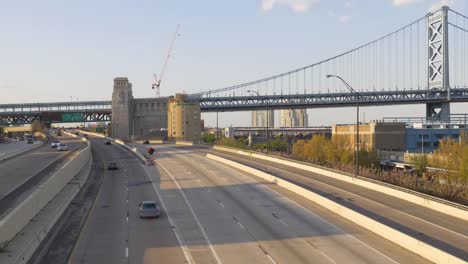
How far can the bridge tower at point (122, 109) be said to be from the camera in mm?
165750

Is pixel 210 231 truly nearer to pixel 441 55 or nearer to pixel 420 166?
pixel 420 166

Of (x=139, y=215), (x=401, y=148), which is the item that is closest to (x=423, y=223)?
(x=139, y=215)

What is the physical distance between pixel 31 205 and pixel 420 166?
60964 mm

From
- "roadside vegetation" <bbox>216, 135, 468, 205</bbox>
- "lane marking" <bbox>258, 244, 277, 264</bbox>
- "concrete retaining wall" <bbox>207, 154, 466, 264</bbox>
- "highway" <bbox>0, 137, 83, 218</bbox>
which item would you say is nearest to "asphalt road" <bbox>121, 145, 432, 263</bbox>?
"lane marking" <bbox>258, 244, 277, 264</bbox>

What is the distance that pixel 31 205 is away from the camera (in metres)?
28.7

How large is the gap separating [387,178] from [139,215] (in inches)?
898

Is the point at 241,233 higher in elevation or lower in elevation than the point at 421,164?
lower

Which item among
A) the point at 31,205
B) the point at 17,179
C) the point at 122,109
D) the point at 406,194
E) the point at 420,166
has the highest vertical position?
the point at 122,109

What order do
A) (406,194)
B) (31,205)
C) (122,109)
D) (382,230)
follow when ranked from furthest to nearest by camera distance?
(122,109) → (406,194) → (31,205) → (382,230)

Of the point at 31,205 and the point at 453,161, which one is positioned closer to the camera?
the point at 31,205

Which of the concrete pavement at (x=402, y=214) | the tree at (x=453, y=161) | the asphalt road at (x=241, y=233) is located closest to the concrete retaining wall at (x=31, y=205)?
the asphalt road at (x=241, y=233)

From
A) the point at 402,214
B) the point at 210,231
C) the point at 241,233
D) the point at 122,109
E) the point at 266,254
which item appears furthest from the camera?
the point at 122,109

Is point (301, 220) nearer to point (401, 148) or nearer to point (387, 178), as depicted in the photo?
point (387, 178)

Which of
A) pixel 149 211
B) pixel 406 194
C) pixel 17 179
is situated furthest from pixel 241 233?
pixel 17 179
